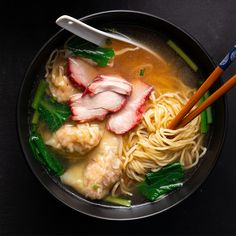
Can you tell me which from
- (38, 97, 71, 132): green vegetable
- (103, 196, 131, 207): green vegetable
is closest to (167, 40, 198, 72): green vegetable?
(38, 97, 71, 132): green vegetable

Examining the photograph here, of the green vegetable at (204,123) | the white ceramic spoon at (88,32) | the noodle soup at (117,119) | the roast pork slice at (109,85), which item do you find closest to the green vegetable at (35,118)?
the noodle soup at (117,119)

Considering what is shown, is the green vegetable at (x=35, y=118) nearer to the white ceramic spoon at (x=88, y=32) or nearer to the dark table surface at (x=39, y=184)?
the dark table surface at (x=39, y=184)

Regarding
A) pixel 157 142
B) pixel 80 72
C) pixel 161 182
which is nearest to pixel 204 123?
pixel 157 142

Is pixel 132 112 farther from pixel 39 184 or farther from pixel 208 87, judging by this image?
pixel 39 184

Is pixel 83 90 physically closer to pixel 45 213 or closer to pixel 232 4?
pixel 45 213

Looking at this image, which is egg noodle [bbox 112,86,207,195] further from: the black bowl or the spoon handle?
the spoon handle

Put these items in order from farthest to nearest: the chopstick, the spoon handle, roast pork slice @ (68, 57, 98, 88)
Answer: roast pork slice @ (68, 57, 98, 88) → the spoon handle → the chopstick
